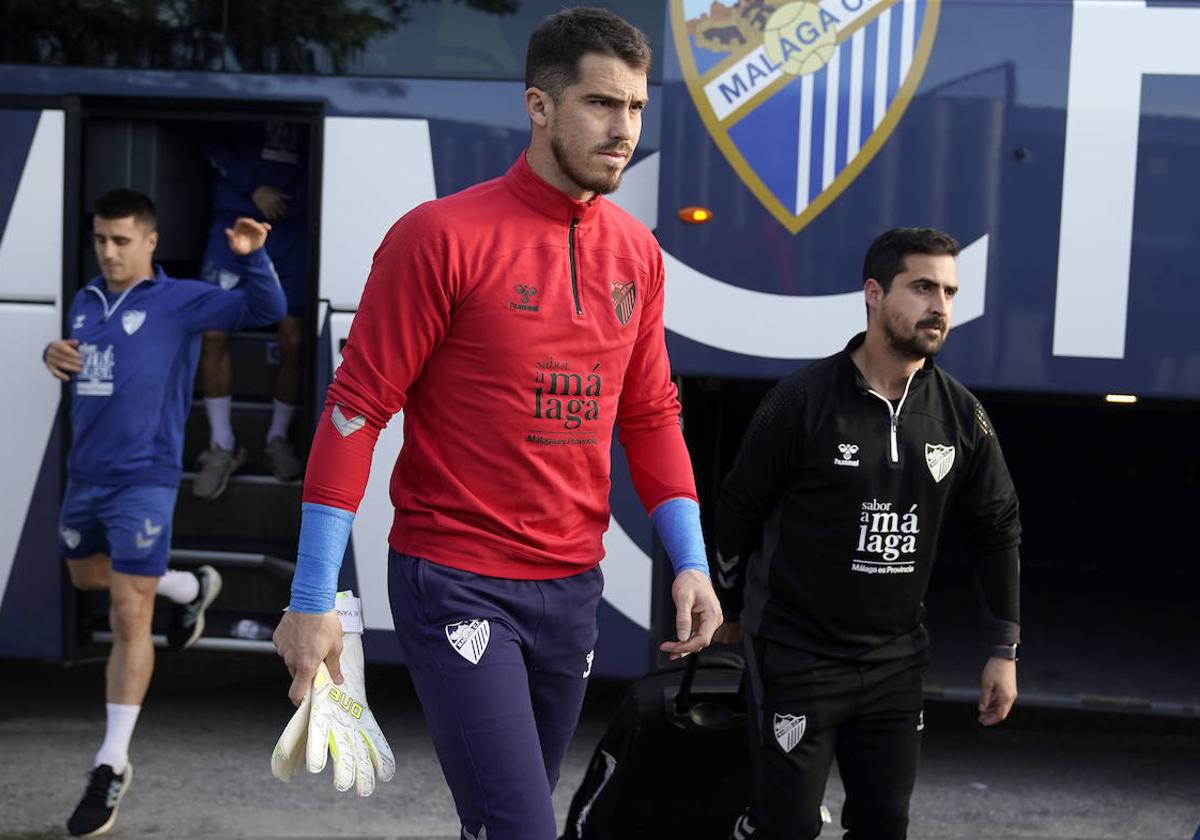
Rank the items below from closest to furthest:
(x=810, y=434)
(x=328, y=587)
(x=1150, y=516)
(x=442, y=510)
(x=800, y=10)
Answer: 1. (x=328, y=587)
2. (x=442, y=510)
3. (x=810, y=434)
4. (x=800, y=10)
5. (x=1150, y=516)

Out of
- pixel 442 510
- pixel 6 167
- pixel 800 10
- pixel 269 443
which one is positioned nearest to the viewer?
pixel 442 510

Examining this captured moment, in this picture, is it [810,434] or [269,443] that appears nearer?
[810,434]

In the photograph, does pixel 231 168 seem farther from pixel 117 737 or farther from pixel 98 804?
pixel 98 804

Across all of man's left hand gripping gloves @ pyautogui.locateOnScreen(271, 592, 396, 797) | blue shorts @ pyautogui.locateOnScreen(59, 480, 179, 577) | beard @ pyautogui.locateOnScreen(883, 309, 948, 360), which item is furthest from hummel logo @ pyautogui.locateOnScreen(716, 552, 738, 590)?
blue shorts @ pyautogui.locateOnScreen(59, 480, 179, 577)

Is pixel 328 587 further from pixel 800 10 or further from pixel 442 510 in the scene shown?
pixel 800 10

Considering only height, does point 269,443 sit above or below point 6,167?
below

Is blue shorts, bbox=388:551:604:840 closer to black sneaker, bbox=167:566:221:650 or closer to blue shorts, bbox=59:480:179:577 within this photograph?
blue shorts, bbox=59:480:179:577

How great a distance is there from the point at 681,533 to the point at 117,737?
8.28 feet

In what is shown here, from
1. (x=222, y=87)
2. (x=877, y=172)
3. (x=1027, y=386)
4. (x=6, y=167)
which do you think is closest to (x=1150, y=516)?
(x=1027, y=386)

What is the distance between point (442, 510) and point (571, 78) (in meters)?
0.81

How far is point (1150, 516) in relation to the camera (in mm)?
7066

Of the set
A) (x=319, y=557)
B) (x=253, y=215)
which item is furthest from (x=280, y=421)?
(x=319, y=557)

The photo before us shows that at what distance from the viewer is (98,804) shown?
15.0ft

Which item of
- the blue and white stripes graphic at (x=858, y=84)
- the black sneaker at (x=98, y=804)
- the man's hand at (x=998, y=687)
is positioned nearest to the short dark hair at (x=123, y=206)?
the black sneaker at (x=98, y=804)
